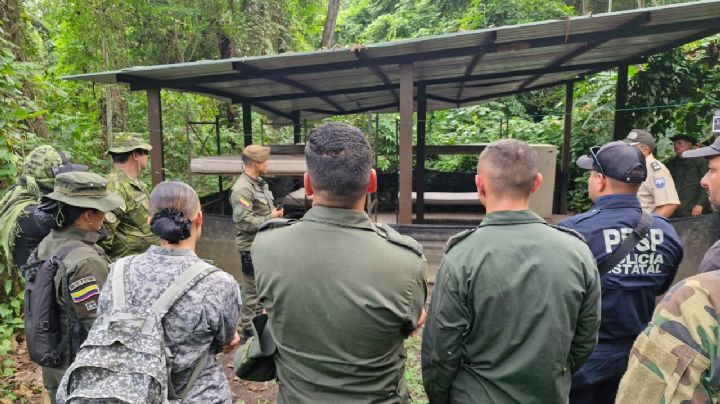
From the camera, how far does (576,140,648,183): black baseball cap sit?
2111mm

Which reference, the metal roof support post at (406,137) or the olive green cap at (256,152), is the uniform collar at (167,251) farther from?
the metal roof support post at (406,137)

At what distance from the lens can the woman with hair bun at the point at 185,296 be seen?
179 centimetres

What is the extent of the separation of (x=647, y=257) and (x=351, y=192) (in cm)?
145

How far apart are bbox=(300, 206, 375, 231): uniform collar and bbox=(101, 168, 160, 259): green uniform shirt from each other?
2.55 meters

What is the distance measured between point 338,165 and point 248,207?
2994mm

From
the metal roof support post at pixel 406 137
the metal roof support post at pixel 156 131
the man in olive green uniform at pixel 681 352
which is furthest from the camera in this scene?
the metal roof support post at pixel 156 131

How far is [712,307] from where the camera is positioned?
3.23 ft

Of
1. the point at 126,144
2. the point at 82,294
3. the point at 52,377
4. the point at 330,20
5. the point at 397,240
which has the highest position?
the point at 330,20

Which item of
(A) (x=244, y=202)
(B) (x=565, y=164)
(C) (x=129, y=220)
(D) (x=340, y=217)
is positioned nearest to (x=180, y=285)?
(D) (x=340, y=217)

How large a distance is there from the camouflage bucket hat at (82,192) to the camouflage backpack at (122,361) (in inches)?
31.4

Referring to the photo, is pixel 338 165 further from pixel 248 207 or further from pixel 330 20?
pixel 330 20

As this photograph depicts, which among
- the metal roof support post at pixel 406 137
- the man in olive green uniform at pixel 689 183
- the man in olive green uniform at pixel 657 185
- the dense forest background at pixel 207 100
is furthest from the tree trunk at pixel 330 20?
the man in olive green uniform at pixel 657 185

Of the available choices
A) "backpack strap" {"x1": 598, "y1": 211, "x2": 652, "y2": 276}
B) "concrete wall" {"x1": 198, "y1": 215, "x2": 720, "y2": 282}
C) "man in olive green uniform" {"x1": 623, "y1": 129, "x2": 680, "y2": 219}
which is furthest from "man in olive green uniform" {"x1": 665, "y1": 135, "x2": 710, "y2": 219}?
"backpack strap" {"x1": 598, "y1": 211, "x2": 652, "y2": 276}

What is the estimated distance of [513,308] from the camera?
159 cm
